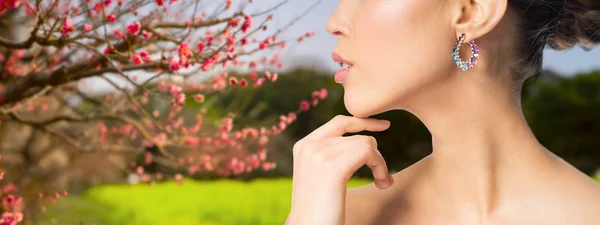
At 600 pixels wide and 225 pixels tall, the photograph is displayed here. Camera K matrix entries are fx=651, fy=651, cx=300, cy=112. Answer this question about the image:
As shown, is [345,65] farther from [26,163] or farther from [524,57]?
[26,163]

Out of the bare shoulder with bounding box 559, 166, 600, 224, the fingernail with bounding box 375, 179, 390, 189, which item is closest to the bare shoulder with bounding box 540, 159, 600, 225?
the bare shoulder with bounding box 559, 166, 600, 224

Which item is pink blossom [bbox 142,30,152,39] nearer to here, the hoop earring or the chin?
the chin

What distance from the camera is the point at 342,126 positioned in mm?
1534

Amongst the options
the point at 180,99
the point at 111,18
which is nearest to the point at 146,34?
the point at 111,18

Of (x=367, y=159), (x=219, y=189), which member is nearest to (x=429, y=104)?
(x=367, y=159)

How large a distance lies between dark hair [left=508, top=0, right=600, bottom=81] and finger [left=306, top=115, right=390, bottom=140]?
0.38 meters

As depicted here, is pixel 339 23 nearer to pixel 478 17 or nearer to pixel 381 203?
pixel 478 17

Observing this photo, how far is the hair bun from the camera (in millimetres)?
1575

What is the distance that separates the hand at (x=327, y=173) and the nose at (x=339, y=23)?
0.82 feet

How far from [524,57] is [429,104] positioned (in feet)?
0.89

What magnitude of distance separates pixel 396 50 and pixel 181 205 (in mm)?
6377

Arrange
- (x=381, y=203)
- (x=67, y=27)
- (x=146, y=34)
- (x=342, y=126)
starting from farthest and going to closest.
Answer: (x=146, y=34) < (x=67, y=27) < (x=381, y=203) < (x=342, y=126)

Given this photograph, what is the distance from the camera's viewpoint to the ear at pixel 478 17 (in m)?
1.45

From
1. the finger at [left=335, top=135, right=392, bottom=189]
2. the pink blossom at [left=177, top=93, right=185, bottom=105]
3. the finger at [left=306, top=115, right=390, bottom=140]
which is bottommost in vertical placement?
the pink blossom at [left=177, top=93, right=185, bottom=105]
